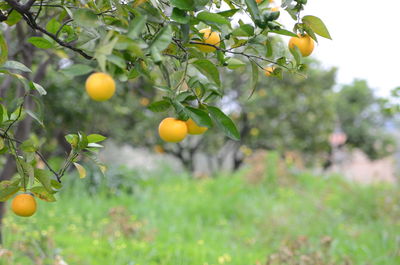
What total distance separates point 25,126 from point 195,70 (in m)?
1.84

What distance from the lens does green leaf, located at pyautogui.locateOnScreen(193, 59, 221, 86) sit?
932 millimetres

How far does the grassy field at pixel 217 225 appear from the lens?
251 cm

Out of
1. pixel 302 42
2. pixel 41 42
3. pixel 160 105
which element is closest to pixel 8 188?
pixel 41 42

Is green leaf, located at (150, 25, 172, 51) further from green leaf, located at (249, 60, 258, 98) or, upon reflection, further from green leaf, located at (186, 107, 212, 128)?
green leaf, located at (249, 60, 258, 98)

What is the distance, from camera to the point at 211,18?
3.08ft

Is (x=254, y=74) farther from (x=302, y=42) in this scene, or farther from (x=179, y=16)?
(x=179, y=16)

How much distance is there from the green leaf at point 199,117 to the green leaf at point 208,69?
8cm

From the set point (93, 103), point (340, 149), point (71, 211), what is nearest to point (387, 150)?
point (340, 149)

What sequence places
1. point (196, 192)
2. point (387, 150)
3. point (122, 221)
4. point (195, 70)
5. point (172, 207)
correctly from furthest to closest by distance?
point (387, 150) → point (196, 192) → point (172, 207) → point (122, 221) → point (195, 70)

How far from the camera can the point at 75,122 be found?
5516mm

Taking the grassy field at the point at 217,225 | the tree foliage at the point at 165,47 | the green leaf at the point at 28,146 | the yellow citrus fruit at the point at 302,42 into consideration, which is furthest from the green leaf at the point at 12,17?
the grassy field at the point at 217,225

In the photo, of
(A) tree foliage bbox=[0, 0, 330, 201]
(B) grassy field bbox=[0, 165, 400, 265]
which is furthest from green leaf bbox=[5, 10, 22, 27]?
(B) grassy field bbox=[0, 165, 400, 265]

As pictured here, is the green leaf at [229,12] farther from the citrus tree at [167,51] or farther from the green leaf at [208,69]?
the green leaf at [208,69]

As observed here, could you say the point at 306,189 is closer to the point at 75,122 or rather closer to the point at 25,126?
the point at 75,122
